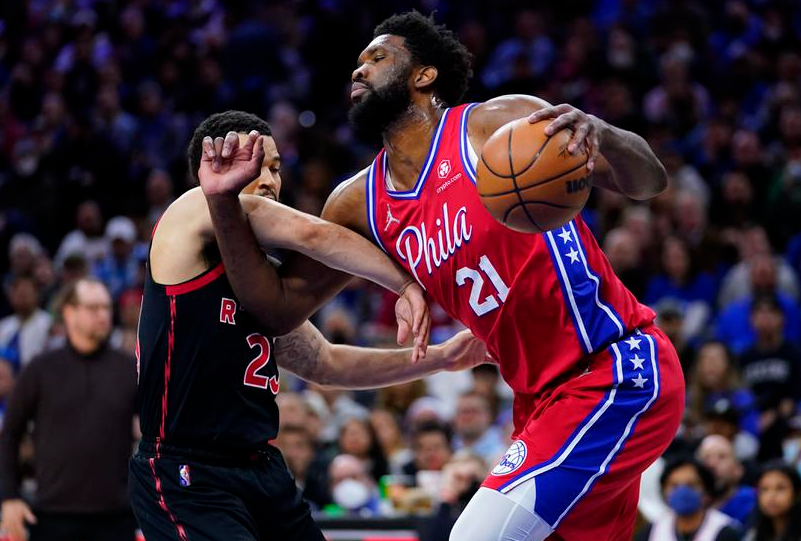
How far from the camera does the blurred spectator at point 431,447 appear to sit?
8820 mm

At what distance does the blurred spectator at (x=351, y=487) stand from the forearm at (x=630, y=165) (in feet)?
13.7

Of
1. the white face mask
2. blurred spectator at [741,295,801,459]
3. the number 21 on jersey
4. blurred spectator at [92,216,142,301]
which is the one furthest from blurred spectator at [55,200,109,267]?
the number 21 on jersey

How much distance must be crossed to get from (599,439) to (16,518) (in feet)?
12.9

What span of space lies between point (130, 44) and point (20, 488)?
9.41 meters

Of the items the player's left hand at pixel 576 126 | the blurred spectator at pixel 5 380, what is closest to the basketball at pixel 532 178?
the player's left hand at pixel 576 126

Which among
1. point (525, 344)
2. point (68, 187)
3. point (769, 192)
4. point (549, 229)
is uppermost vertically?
point (549, 229)

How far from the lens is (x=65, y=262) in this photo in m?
12.2

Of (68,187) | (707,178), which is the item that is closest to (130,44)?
(68,187)

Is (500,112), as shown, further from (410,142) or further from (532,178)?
(532,178)

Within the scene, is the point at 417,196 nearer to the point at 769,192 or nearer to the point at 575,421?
the point at 575,421

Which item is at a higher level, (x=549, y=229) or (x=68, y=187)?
(x=549, y=229)

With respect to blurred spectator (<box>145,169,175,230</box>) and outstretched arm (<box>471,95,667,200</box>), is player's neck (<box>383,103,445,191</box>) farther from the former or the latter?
blurred spectator (<box>145,169,175,230</box>)

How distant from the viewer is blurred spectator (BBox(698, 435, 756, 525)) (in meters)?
7.77

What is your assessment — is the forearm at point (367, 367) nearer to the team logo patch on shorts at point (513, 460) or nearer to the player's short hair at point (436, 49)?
the team logo patch on shorts at point (513, 460)
